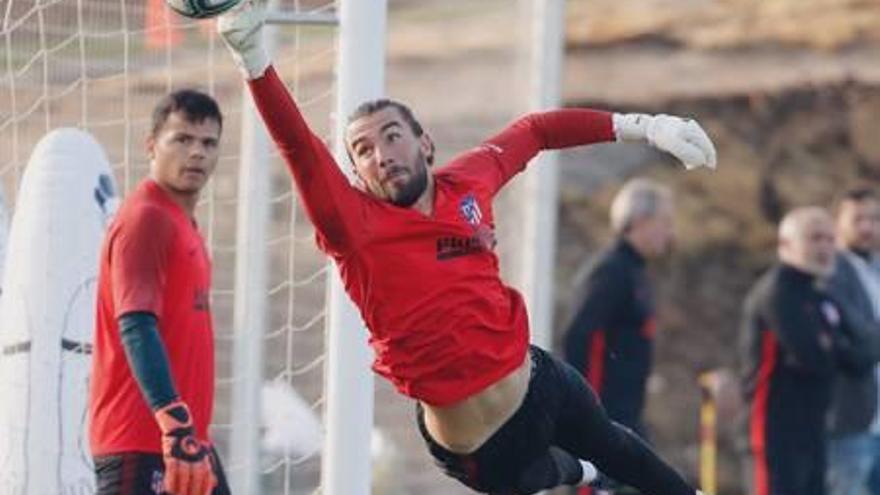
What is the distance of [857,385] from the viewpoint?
527 inches

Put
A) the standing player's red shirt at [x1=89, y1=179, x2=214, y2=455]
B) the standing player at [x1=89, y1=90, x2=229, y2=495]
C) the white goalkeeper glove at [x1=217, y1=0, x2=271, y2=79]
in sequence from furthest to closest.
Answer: the standing player's red shirt at [x1=89, y1=179, x2=214, y2=455]
the standing player at [x1=89, y1=90, x2=229, y2=495]
the white goalkeeper glove at [x1=217, y1=0, x2=271, y2=79]

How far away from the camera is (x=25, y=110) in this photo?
1063 centimetres

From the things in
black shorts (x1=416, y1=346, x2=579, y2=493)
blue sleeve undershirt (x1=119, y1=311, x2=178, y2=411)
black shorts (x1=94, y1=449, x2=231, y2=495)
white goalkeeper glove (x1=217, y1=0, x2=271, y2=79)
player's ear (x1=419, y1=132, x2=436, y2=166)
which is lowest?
black shorts (x1=94, y1=449, x2=231, y2=495)

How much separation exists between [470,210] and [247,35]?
105cm

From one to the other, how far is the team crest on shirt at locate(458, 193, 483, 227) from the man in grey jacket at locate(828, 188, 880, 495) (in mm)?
4918

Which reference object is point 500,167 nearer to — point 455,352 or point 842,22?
point 455,352

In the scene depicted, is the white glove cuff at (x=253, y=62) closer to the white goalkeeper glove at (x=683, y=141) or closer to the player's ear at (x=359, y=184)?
the player's ear at (x=359, y=184)

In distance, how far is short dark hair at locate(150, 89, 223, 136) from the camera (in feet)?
29.1

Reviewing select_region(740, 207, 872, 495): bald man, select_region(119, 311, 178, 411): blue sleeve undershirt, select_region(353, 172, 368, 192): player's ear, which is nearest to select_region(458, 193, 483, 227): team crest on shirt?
select_region(353, 172, 368, 192): player's ear

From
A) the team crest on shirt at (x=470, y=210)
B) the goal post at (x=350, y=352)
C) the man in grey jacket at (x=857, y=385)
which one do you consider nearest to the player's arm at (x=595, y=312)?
the man in grey jacket at (x=857, y=385)

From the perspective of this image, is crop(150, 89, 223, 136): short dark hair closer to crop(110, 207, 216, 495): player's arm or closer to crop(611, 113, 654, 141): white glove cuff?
crop(110, 207, 216, 495): player's arm

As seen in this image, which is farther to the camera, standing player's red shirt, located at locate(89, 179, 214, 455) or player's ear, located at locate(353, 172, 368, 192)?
standing player's red shirt, located at locate(89, 179, 214, 455)

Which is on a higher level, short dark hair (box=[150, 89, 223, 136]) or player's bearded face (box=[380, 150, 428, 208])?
short dark hair (box=[150, 89, 223, 136])

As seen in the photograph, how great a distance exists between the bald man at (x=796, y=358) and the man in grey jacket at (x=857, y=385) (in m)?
0.13
